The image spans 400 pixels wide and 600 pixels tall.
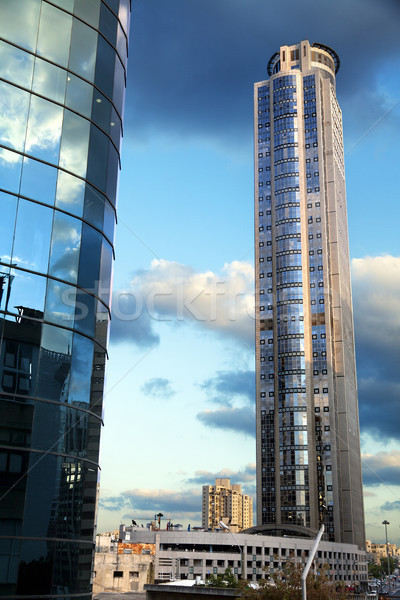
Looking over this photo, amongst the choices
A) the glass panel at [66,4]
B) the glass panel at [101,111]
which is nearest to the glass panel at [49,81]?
the glass panel at [101,111]

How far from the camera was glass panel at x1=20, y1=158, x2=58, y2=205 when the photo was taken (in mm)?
Result: 29625

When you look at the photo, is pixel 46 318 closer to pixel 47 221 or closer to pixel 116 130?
pixel 47 221

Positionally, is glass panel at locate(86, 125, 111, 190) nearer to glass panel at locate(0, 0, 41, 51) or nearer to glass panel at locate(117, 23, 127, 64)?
glass panel at locate(0, 0, 41, 51)

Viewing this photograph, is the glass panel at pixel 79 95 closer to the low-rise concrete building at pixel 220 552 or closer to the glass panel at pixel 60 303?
the glass panel at pixel 60 303

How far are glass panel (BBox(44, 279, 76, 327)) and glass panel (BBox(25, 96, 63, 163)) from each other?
6324 mm

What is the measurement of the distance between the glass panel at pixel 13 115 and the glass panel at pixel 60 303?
677cm

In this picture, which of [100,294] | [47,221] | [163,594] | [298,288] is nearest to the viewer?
[47,221]

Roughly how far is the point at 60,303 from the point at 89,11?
54.6ft

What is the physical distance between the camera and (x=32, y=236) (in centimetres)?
2916

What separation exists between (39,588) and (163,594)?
27979mm

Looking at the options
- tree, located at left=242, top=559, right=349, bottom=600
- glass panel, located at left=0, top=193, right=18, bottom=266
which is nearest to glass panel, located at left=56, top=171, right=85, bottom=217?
glass panel, located at left=0, top=193, right=18, bottom=266

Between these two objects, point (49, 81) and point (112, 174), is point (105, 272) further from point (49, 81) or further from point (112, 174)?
point (49, 81)

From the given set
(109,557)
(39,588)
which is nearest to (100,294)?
(39,588)

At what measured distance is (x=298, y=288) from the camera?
648 ft
